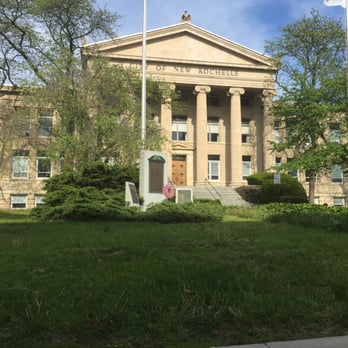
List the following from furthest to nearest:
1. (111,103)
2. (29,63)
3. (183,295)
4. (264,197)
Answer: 1. (264,197)
2. (29,63)
3. (111,103)
4. (183,295)

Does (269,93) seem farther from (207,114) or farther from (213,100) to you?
(207,114)

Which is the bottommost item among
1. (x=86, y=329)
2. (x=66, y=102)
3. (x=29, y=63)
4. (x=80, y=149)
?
(x=86, y=329)

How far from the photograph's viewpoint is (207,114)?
4262 centimetres

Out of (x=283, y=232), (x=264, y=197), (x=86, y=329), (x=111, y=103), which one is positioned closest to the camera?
(x=86, y=329)

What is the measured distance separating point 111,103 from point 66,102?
292cm

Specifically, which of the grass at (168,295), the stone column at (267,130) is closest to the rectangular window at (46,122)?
the grass at (168,295)

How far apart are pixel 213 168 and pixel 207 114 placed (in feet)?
18.3

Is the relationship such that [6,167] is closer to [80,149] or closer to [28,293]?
[80,149]

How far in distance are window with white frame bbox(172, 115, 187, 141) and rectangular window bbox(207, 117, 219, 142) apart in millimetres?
2576

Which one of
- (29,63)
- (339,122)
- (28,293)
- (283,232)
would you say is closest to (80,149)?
(29,63)

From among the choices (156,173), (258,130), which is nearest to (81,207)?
(156,173)

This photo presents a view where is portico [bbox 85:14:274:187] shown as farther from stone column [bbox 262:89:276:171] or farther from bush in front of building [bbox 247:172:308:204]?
bush in front of building [bbox 247:172:308:204]

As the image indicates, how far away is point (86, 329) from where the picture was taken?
12.7 ft

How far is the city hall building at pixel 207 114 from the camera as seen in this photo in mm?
37594
